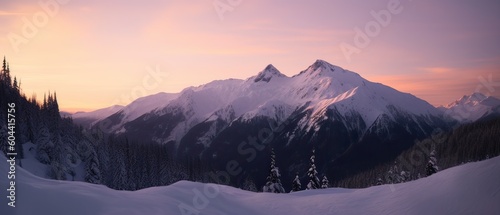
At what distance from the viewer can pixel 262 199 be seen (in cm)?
2411

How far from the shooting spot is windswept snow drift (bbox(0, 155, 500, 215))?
13.8 m

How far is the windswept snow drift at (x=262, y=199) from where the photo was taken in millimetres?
13827

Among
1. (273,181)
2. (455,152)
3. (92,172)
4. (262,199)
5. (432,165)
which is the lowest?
(455,152)

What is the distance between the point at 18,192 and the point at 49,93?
87578 mm

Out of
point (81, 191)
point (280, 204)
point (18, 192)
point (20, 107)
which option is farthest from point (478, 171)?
point (20, 107)

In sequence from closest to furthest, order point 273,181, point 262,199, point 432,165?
1. point 262,199
2. point 273,181
3. point 432,165

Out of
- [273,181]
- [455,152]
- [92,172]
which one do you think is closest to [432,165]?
[273,181]

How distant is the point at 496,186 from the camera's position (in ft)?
50.1

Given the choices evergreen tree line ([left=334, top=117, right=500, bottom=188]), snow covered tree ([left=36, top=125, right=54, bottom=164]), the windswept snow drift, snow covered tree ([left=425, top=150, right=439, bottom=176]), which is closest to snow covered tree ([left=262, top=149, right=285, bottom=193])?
the windswept snow drift

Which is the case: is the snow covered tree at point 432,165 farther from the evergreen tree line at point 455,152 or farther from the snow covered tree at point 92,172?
the evergreen tree line at point 455,152

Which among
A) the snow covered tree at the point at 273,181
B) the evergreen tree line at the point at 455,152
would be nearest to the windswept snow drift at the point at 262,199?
the snow covered tree at the point at 273,181

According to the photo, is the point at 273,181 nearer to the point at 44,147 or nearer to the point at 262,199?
the point at 262,199

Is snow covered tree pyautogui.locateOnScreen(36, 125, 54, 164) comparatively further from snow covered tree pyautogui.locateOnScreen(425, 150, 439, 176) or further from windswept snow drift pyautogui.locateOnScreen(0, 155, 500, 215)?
snow covered tree pyautogui.locateOnScreen(425, 150, 439, 176)

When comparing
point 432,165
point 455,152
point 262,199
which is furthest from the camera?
point 455,152
